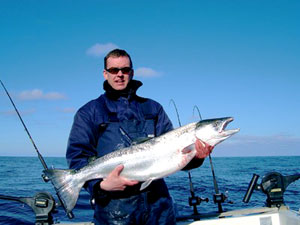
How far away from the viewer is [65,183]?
11.9 ft

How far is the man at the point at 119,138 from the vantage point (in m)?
3.48

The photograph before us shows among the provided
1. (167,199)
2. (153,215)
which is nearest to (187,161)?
(167,199)

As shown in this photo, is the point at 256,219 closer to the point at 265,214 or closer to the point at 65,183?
the point at 265,214

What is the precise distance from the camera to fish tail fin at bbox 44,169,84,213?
11.8ft

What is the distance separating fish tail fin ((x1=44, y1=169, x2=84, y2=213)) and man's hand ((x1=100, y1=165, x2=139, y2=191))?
0.40 metres

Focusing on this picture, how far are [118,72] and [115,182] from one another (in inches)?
58.4

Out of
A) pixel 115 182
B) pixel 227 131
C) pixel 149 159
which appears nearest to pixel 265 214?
pixel 227 131

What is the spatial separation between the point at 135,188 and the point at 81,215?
7.27m

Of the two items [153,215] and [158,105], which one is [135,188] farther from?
[158,105]

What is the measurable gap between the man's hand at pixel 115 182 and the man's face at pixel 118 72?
1.17 metres

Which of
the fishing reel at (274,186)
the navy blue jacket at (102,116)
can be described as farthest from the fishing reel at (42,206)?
the fishing reel at (274,186)

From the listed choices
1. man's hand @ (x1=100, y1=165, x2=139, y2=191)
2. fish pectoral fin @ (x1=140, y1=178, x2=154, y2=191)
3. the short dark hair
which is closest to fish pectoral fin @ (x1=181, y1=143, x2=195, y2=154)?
fish pectoral fin @ (x1=140, y1=178, x2=154, y2=191)

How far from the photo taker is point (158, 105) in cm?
412

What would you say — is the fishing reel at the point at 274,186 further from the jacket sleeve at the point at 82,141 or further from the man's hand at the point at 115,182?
the jacket sleeve at the point at 82,141
